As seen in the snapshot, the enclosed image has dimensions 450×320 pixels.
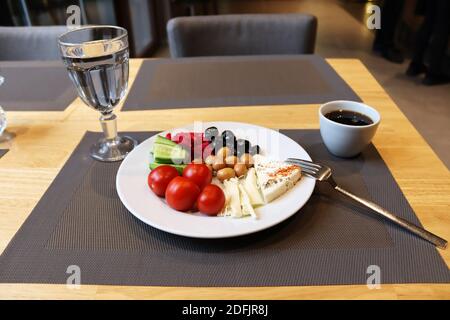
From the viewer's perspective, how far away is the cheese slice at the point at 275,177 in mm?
511

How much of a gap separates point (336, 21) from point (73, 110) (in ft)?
13.7

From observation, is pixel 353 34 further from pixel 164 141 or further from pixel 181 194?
pixel 181 194

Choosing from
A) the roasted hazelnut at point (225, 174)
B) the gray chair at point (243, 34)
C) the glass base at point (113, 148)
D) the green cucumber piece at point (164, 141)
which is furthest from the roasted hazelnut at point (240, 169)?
the gray chair at point (243, 34)

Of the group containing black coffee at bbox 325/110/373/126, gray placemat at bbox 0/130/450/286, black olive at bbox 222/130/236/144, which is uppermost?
black coffee at bbox 325/110/373/126

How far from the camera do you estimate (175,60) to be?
1067 mm

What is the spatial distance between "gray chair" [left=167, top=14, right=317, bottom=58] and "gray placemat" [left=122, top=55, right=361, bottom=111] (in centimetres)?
17

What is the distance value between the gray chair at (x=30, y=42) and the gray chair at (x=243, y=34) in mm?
377

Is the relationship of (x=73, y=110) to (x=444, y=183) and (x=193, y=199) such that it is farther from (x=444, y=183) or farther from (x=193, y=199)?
(x=444, y=183)

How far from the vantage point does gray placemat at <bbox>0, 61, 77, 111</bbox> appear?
2.77 ft

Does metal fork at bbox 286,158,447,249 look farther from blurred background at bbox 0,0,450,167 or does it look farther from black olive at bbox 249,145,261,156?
blurred background at bbox 0,0,450,167

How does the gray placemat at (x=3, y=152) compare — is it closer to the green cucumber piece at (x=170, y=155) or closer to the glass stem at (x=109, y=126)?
the glass stem at (x=109, y=126)

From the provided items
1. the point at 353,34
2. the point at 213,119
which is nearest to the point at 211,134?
the point at 213,119

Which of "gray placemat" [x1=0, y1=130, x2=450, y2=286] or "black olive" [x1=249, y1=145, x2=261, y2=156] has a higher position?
"black olive" [x1=249, y1=145, x2=261, y2=156]

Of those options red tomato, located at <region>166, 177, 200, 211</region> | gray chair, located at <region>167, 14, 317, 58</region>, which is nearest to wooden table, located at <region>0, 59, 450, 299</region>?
red tomato, located at <region>166, 177, 200, 211</region>
